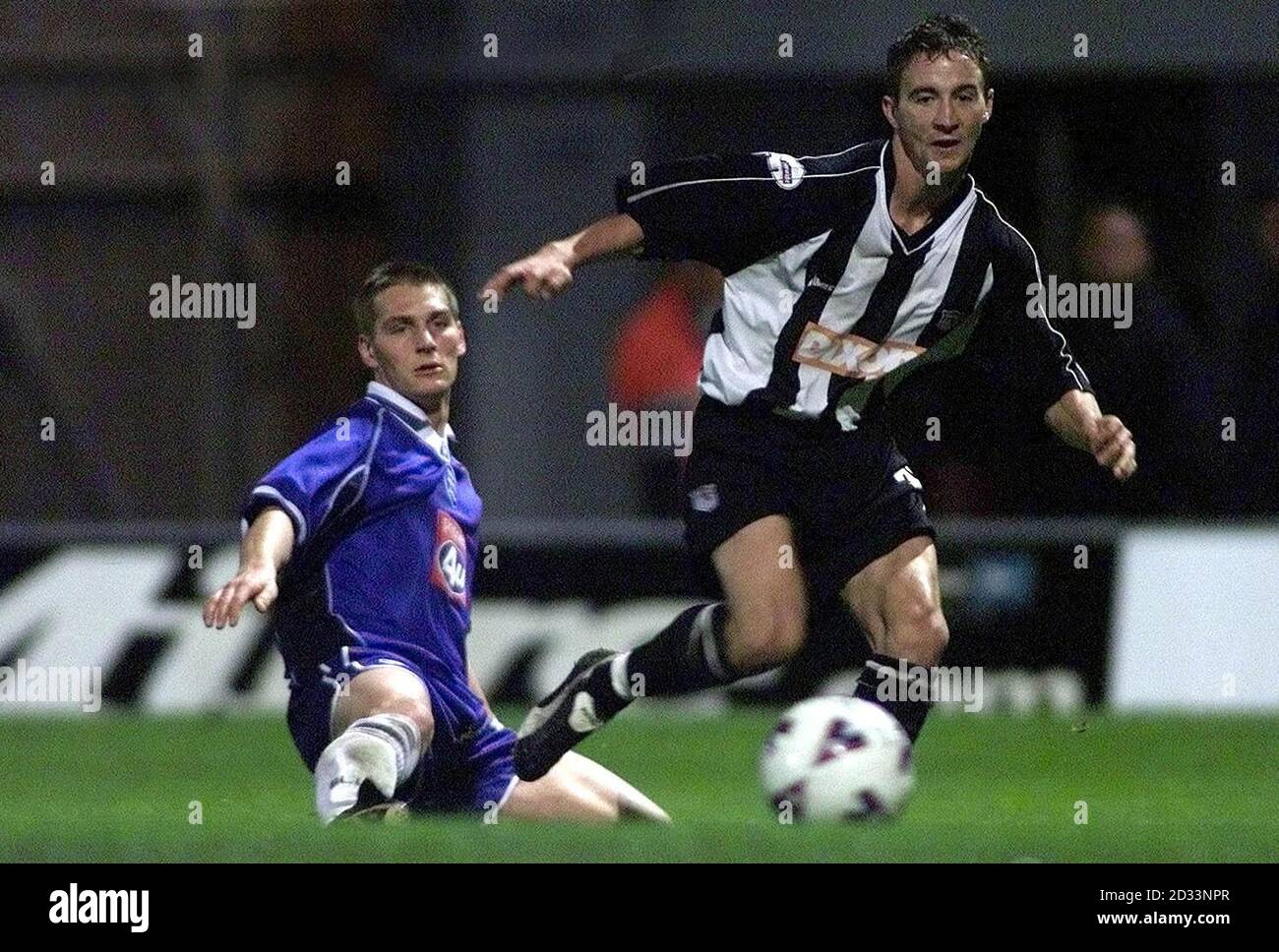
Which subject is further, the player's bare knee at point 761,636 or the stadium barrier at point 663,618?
the stadium barrier at point 663,618

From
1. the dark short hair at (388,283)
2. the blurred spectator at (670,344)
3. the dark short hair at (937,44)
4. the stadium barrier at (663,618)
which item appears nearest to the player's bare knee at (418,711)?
the dark short hair at (388,283)

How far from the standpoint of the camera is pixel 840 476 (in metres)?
6.94

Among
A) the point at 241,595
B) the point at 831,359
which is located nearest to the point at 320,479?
the point at 241,595

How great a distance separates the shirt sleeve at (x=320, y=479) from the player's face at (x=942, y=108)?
1484 millimetres

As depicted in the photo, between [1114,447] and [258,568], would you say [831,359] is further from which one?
[258,568]

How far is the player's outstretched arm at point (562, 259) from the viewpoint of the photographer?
6172mm

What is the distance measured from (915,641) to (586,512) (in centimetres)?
595

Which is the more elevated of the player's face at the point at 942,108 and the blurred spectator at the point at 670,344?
the player's face at the point at 942,108

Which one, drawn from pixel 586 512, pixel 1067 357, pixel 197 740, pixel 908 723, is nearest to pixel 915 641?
pixel 908 723

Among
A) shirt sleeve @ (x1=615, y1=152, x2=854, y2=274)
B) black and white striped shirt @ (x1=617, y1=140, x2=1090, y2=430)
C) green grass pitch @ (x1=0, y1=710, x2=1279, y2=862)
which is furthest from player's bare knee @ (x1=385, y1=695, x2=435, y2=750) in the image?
shirt sleeve @ (x1=615, y1=152, x2=854, y2=274)

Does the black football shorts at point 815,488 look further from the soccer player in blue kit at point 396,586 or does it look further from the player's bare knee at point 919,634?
the soccer player in blue kit at point 396,586

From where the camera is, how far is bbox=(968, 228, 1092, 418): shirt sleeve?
274 inches

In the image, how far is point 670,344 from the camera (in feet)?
37.7
